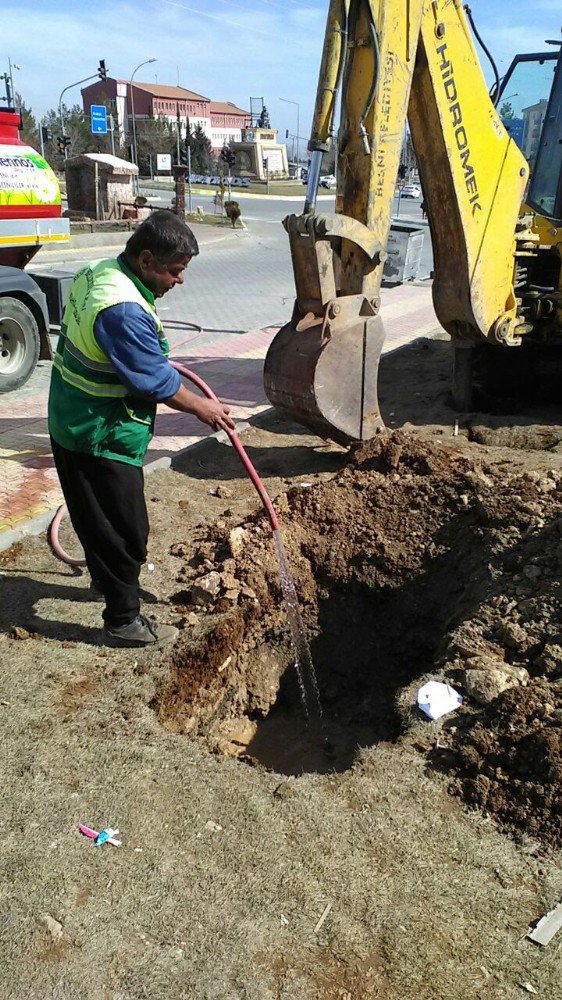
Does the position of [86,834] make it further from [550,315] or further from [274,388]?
[550,315]

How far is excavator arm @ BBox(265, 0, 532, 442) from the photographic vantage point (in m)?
5.61

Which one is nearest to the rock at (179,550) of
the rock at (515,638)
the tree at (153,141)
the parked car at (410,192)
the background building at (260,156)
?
the rock at (515,638)

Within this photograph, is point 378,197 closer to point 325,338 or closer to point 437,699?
point 325,338

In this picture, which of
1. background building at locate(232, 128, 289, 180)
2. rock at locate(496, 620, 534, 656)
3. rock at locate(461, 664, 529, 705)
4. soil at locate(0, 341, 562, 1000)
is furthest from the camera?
background building at locate(232, 128, 289, 180)

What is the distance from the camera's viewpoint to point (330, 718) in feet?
15.1

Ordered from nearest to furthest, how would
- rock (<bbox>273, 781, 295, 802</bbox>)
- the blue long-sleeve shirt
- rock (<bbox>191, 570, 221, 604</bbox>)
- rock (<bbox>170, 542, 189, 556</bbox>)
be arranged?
rock (<bbox>273, 781, 295, 802</bbox>)
the blue long-sleeve shirt
rock (<bbox>191, 570, 221, 604</bbox>)
rock (<bbox>170, 542, 189, 556</bbox>)

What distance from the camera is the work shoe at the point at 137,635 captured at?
13.7 ft

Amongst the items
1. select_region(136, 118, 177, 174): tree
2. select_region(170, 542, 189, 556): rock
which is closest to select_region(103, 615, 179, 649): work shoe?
select_region(170, 542, 189, 556): rock

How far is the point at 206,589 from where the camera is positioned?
4.66 meters

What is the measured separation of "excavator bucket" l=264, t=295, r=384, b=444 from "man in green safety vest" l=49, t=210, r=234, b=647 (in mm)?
1882

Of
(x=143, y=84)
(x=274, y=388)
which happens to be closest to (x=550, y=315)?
(x=274, y=388)

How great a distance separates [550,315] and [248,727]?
17.4 ft

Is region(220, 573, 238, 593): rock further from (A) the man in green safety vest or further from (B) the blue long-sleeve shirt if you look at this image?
(B) the blue long-sleeve shirt

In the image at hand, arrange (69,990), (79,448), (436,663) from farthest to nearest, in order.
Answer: (436,663)
(79,448)
(69,990)
